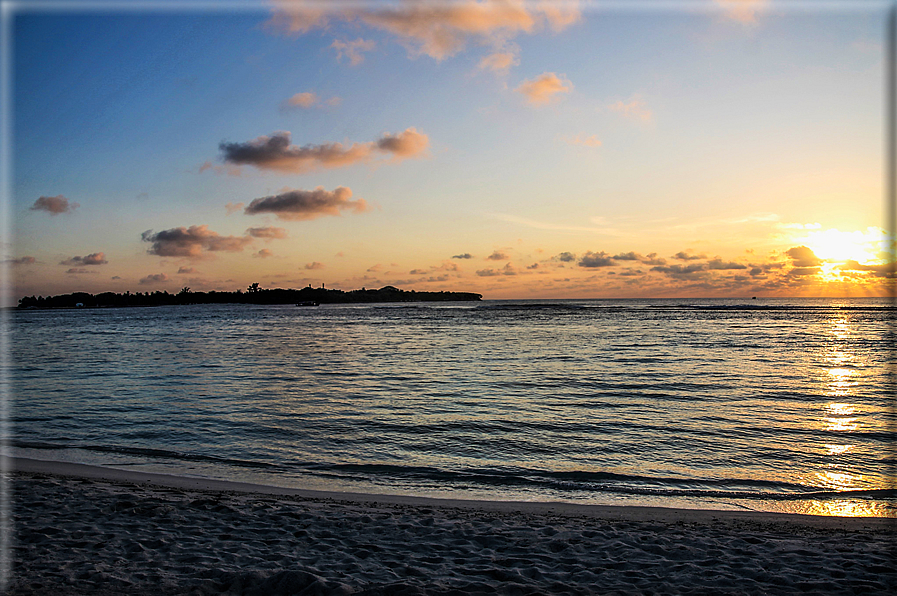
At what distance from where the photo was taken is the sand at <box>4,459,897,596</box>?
4.95 meters

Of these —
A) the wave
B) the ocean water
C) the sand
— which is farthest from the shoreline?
the wave

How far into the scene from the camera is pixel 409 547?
19.7ft

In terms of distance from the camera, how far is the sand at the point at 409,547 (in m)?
4.95

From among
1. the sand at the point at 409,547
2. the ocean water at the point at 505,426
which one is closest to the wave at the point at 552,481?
the ocean water at the point at 505,426

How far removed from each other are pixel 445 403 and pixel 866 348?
109ft

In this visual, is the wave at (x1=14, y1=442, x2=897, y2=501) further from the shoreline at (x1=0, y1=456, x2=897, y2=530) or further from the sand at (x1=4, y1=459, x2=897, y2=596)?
the sand at (x1=4, y1=459, x2=897, y2=596)

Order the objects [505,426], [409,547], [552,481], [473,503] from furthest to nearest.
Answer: [505,426] → [552,481] → [473,503] → [409,547]

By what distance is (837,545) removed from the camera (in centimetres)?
606

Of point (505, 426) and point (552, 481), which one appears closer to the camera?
point (552, 481)

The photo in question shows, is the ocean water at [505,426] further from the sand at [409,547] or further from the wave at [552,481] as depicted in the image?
the sand at [409,547]

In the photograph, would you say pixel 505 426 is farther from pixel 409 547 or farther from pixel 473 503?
pixel 409 547

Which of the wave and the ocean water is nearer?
the wave

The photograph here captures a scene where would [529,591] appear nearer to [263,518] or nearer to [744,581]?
[744,581]

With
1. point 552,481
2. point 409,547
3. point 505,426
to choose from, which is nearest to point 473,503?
point 552,481
